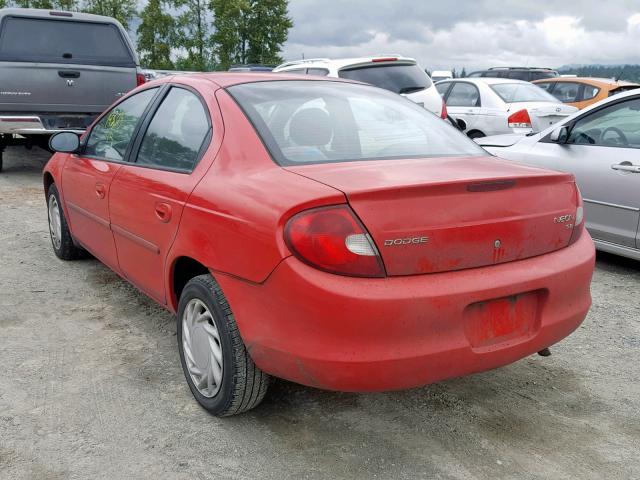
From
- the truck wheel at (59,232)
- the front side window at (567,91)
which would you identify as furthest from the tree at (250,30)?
the truck wheel at (59,232)

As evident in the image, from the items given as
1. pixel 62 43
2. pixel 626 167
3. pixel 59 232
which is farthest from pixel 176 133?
pixel 62 43

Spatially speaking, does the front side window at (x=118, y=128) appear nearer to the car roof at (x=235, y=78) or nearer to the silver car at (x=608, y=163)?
the car roof at (x=235, y=78)

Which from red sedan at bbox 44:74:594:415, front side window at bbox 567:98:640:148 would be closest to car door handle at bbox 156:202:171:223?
red sedan at bbox 44:74:594:415

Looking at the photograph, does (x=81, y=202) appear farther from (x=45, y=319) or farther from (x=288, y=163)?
(x=288, y=163)

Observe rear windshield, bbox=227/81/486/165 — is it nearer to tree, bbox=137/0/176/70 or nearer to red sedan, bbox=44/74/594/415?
red sedan, bbox=44/74/594/415

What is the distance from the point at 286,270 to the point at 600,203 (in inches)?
144

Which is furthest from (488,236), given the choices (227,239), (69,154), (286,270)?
(69,154)

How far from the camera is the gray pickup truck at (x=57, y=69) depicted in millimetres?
8078

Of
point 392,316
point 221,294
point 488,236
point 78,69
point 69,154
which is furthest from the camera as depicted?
point 78,69

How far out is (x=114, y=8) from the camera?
143 feet

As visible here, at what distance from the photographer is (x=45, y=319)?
3865 mm

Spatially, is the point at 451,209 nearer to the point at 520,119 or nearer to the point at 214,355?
the point at 214,355

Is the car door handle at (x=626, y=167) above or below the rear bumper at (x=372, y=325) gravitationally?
above

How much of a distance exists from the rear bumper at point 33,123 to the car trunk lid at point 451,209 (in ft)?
22.2
